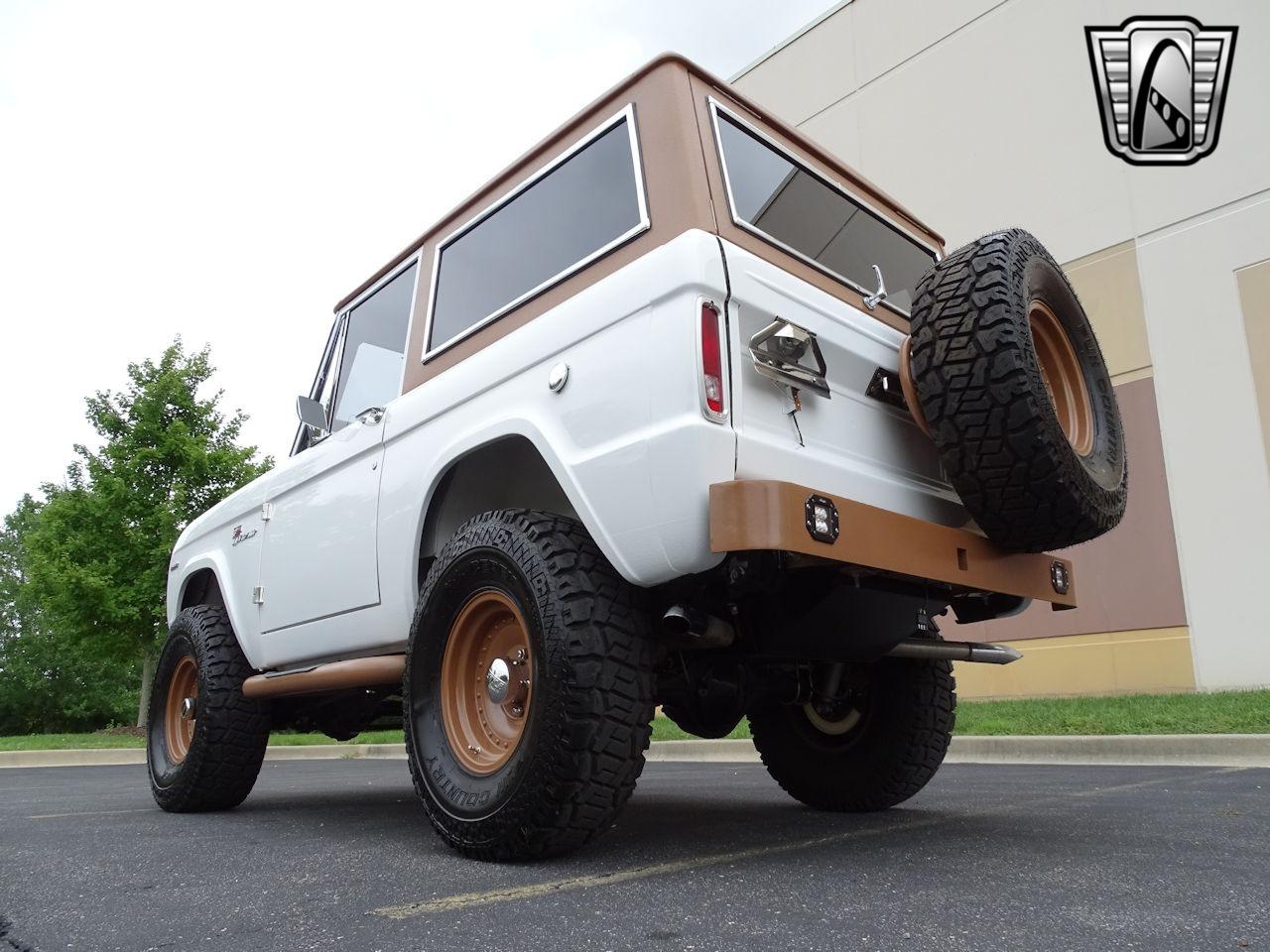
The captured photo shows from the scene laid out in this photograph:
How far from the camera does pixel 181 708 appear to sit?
5145 mm

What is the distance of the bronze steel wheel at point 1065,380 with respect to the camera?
3383 mm

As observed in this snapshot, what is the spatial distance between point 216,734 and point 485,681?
7.10 feet

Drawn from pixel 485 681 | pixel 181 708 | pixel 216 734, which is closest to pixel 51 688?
pixel 181 708

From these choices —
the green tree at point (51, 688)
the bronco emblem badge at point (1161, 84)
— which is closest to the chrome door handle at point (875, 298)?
the bronco emblem badge at point (1161, 84)

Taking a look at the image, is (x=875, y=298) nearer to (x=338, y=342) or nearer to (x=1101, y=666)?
(x=338, y=342)

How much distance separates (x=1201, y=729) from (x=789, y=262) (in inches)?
244

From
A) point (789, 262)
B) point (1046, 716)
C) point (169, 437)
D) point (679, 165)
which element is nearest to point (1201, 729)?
point (1046, 716)

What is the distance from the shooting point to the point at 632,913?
6.90ft

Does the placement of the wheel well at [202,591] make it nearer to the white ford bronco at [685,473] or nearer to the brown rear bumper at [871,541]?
the white ford bronco at [685,473]

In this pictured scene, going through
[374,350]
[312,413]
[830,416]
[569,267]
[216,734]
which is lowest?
[216,734]

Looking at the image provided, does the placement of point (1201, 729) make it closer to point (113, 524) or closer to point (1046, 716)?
point (1046, 716)

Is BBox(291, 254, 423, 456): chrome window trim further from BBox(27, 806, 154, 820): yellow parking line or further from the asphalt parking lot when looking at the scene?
BBox(27, 806, 154, 820): yellow parking line

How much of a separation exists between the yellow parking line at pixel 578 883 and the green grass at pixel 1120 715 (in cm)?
443

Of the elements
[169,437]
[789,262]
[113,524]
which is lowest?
[789,262]
